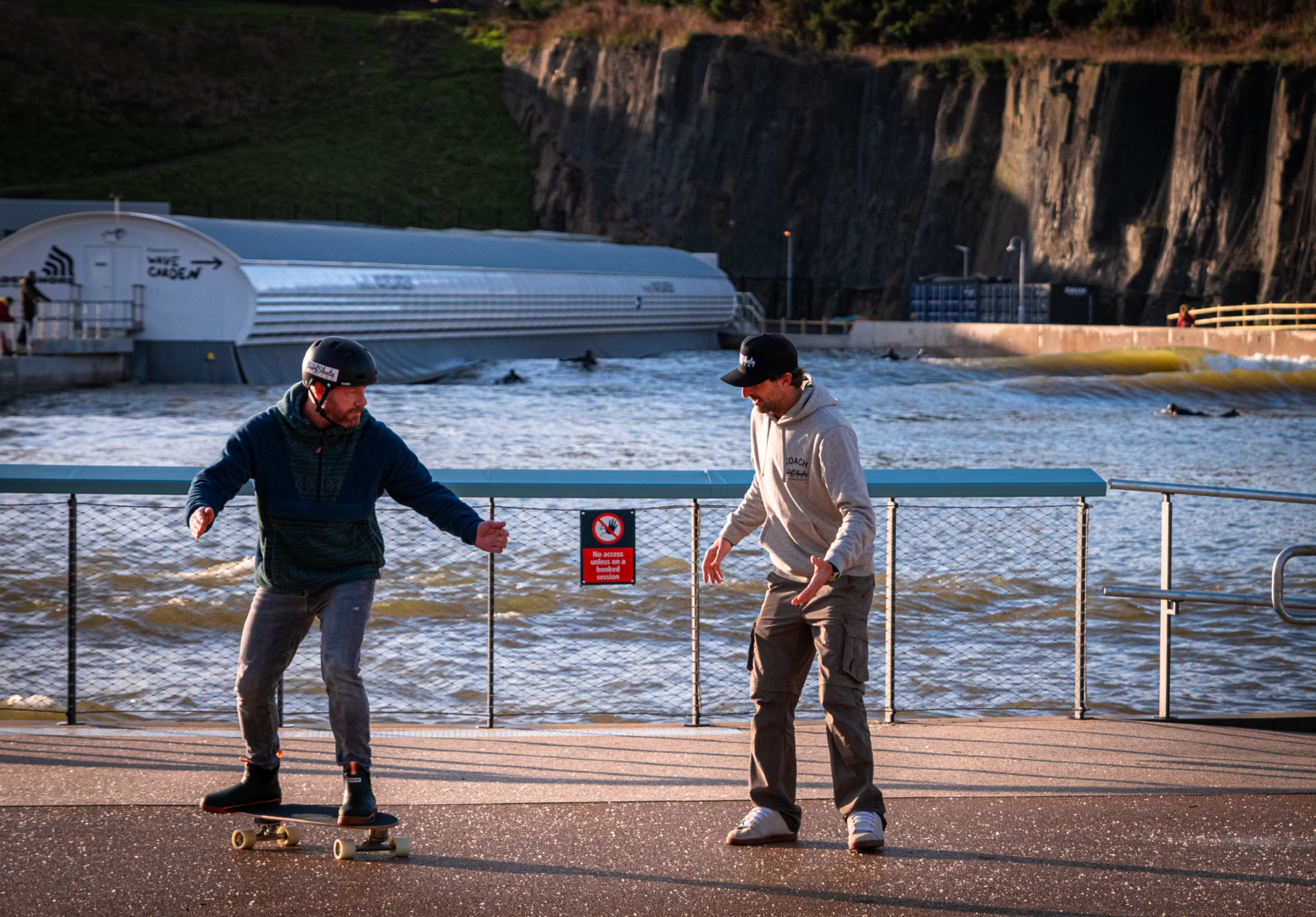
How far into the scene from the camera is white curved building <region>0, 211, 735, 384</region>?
3941 cm

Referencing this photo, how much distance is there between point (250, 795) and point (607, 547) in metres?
2.09

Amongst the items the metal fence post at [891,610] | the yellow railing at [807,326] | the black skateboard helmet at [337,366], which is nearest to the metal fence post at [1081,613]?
the metal fence post at [891,610]

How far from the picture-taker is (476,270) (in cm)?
5006

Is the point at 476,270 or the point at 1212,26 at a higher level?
the point at 1212,26

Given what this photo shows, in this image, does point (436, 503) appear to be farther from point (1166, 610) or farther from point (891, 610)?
point (1166, 610)

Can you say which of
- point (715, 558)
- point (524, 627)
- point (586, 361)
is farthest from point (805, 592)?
point (586, 361)

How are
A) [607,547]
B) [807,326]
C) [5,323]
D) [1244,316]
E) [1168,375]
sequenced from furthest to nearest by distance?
[807,326] < [1244,316] < [1168,375] < [5,323] < [607,547]

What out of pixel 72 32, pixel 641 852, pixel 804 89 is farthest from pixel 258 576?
pixel 72 32

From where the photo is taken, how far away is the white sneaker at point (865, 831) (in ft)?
16.0

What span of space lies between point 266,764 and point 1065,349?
1816 inches

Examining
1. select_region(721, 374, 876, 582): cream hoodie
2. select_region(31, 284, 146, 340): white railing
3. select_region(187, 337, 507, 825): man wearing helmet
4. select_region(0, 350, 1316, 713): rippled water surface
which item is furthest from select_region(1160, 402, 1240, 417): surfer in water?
select_region(187, 337, 507, 825): man wearing helmet

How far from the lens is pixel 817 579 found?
477 cm

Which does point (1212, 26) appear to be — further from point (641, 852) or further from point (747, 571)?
point (641, 852)

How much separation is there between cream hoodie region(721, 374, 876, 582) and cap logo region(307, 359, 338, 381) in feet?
4.70
